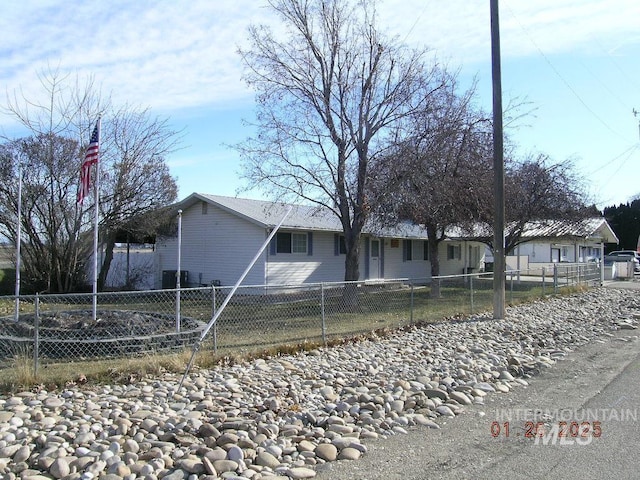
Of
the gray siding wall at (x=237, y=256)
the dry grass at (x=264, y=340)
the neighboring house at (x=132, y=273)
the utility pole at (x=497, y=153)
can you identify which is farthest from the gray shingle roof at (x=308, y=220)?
the utility pole at (x=497, y=153)

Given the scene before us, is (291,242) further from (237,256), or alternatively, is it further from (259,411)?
(259,411)

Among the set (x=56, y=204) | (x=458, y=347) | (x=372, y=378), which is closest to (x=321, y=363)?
(x=372, y=378)

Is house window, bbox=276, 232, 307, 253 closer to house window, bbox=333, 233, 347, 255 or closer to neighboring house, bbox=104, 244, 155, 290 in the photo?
house window, bbox=333, 233, 347, 255

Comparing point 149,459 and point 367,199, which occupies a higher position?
point 367,199

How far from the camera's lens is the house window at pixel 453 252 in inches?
1273

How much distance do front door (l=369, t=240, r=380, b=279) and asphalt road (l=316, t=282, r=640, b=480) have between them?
1780 cm

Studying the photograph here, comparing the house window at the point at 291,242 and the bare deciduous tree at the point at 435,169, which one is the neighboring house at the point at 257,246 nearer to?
the house window at the point at 291,242

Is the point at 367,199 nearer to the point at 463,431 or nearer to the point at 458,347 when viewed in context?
the point at 458,347

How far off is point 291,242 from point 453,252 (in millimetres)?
14765

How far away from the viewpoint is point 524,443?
16.5ft

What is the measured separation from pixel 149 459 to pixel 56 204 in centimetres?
1582

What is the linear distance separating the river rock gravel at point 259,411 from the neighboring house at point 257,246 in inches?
424

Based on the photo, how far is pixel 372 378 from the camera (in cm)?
737

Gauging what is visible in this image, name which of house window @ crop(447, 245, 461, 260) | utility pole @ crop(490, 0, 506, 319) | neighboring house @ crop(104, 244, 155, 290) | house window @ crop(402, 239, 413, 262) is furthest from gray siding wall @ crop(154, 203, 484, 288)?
utility pole @ crop(490, 0, 506, 319)
